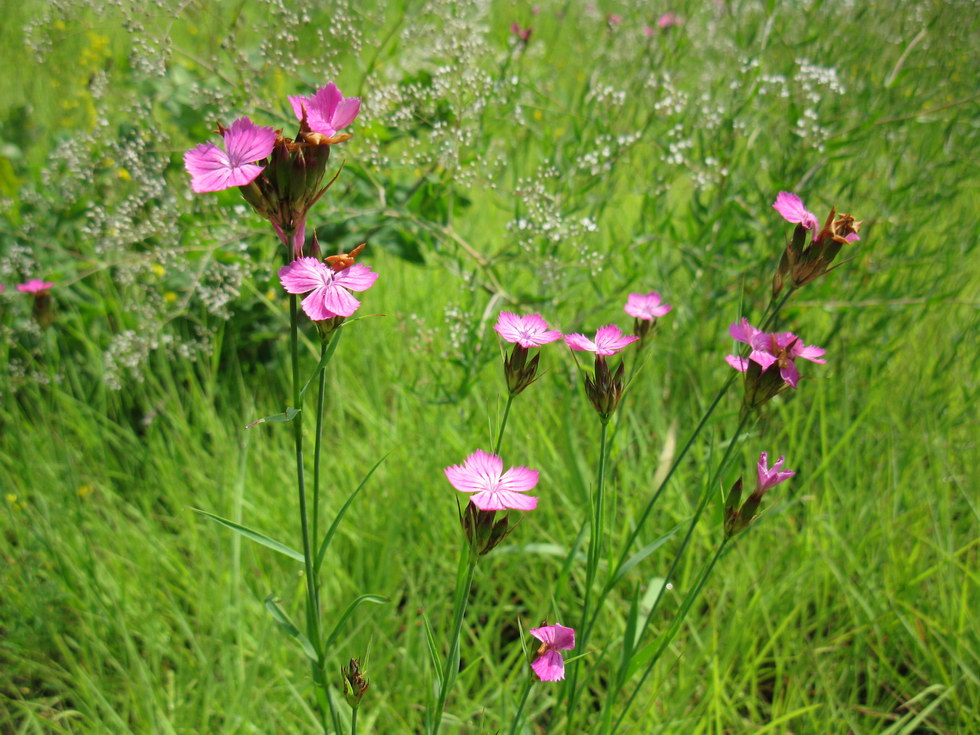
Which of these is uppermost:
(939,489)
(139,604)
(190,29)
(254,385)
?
(190,29)

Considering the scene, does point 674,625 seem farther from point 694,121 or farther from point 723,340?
point 694,121

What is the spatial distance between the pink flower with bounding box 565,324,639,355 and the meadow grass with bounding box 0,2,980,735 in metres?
0.28

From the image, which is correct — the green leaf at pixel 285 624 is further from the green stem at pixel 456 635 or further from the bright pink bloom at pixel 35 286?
the bright pink bloom at pixel 35 286

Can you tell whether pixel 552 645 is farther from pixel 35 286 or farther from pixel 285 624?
pixel 35 286

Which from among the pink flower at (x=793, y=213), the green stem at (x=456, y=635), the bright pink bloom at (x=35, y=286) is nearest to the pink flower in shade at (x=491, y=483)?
the green stem at (x=456, y=635)

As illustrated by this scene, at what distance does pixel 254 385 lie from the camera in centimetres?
209

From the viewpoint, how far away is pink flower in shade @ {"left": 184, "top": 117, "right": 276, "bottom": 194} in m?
0.62

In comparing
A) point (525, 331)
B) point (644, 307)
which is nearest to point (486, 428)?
point (644, 307)

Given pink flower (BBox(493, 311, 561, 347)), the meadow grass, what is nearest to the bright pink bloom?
the meadow grass

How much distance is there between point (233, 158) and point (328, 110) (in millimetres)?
116

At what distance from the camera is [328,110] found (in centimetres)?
71

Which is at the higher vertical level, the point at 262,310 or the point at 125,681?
the point at 262,310

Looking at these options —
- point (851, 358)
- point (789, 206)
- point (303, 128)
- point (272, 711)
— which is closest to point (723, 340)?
point (851, 358)

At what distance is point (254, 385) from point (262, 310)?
0.78 feet
